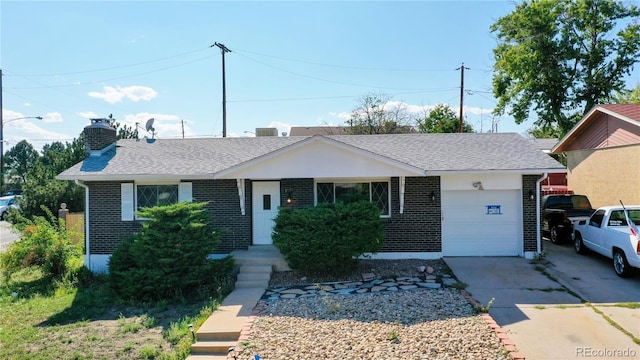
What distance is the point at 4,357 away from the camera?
254 inches

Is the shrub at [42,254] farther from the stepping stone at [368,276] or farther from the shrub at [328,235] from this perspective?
the stepping stone at [368,276]

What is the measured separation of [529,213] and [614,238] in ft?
7.16

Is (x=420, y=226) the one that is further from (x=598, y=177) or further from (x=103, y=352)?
(x=598, y=177)

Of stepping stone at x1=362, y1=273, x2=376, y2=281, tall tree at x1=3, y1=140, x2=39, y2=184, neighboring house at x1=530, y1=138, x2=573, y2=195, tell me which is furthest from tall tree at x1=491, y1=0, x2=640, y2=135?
tall tree at x1=3, y1=140, x2=39, y2=184

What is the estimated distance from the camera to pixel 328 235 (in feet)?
30.7

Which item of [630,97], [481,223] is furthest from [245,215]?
[630,97]

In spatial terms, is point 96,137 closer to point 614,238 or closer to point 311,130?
point 614,238

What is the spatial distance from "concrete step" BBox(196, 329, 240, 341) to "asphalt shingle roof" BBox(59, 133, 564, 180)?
5.27m

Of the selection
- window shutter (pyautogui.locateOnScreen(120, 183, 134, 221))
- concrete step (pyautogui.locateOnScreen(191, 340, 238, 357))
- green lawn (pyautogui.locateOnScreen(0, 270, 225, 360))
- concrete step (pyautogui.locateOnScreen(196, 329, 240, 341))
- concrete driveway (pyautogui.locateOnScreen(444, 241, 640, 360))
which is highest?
window shutter (pyautogui.locateOnScreen(120, 183, 134, 221))

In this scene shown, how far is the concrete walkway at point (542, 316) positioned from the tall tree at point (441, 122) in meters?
26.2

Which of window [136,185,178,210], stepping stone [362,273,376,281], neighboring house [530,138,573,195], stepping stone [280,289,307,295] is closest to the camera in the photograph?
stepping stone [280,289,307,295]

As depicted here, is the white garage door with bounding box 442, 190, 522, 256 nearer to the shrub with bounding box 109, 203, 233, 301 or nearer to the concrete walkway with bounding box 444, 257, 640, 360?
the concrete walkway with bounding box 444, 257, 640, 360

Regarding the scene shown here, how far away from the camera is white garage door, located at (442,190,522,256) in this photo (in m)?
11.5

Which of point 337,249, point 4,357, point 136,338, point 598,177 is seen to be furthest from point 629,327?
point 598,177
